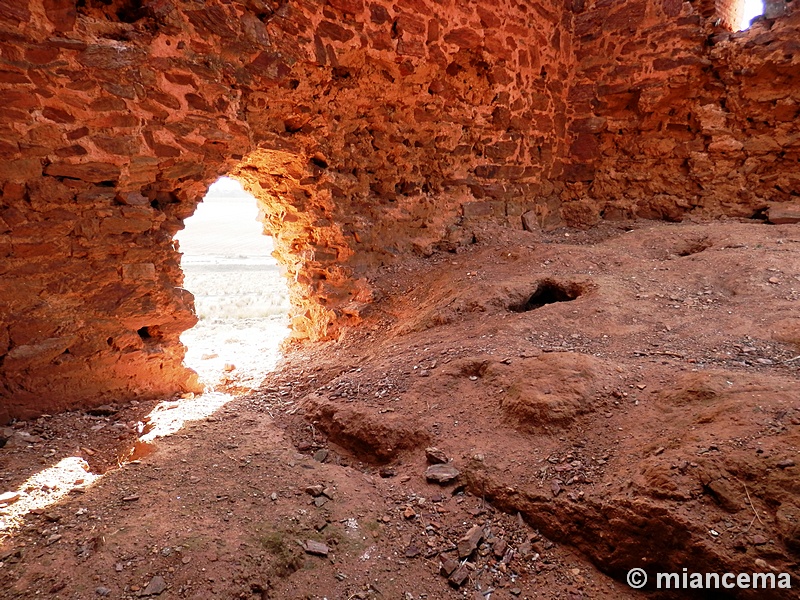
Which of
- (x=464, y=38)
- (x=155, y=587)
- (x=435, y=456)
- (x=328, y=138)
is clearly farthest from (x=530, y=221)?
(x=155, y=587)

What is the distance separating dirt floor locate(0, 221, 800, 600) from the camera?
163 centimetres

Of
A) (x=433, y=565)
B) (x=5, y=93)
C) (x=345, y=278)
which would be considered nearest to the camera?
(x=433, y=565)

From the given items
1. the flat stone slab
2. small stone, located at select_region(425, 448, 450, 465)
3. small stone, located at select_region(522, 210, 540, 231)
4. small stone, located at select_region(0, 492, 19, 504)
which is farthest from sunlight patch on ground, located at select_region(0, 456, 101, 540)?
the flat stone slab

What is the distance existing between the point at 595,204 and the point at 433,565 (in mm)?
5207

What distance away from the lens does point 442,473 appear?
207cm

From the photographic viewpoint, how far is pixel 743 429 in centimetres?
175

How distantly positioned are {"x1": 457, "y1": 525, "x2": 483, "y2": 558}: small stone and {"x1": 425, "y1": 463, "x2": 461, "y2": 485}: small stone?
218 millimetres

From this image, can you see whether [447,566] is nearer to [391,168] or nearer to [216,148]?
[216,148]

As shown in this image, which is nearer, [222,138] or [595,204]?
[222,138]

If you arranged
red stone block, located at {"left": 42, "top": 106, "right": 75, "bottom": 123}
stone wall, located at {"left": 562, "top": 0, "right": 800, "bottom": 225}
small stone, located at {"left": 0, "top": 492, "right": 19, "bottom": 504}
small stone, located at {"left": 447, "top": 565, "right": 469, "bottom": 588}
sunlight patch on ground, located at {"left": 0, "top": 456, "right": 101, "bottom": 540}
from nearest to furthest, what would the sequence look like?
small stone, located at {"left": 447, "top": 565, "right": 469, "bottom": 588} < sunlight patch on ground, located at {"left": 0, "top": 456, "right": 101, "bottom": 540} < small stone, located at {"left": 0, "top": 492, "right": 19, "bottom": 504} < red stone block, located at {"left": 42, "top": 106, "right": 75, "bottom": 123} < stone wall, located at {"left": 562, "top": 0, "right": 800, "bottom": 225}

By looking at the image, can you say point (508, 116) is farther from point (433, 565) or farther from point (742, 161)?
point (433, 565)

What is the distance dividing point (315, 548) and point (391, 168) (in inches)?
142

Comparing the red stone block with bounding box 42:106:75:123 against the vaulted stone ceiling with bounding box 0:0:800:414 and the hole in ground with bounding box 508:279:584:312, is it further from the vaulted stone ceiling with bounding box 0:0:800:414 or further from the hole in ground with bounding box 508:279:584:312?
the hole in ground with bounding box 508:279:584:312

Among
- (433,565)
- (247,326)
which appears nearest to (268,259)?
(247,326)
